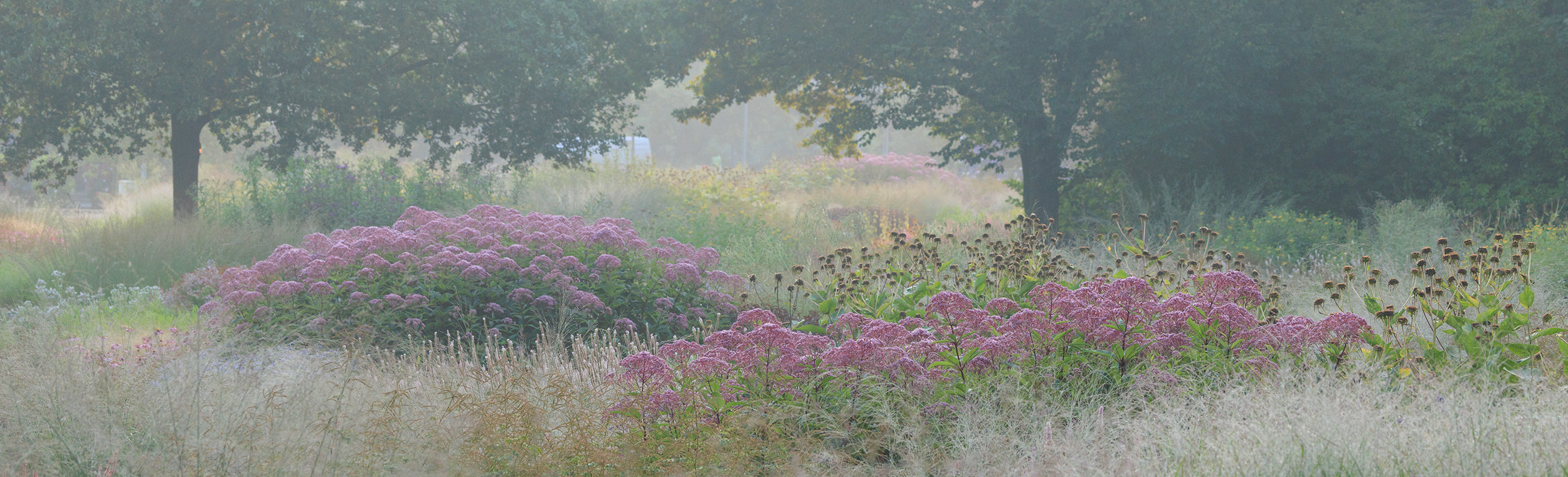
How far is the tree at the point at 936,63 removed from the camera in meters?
12.2

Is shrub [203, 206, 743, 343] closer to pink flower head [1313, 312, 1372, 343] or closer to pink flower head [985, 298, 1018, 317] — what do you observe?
pink flower head [985, 298, 1018, 317]

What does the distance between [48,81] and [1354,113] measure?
16.2 meters

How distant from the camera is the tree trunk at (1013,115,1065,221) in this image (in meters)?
13.4

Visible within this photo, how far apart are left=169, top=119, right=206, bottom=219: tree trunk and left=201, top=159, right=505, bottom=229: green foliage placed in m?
0.24

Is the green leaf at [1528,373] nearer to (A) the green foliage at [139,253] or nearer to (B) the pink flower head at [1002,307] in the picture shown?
(B) the pink flower head at [1002,307]

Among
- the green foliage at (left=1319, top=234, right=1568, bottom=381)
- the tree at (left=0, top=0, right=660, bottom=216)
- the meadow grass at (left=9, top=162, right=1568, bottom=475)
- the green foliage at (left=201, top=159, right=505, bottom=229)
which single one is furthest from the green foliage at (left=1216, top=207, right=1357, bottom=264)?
the green foliage at (left=201, top=159, right=505, bottom=229)

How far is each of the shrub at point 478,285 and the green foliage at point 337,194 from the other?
5.61m

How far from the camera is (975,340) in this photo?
3830 millimetres

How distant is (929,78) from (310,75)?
8.09 metres

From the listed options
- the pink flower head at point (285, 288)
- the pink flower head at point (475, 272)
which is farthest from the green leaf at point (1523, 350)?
the pink flower head at point (285, 288)

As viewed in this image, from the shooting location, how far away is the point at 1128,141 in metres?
13.6

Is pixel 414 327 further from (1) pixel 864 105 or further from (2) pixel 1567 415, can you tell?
(1) pixel 864 105

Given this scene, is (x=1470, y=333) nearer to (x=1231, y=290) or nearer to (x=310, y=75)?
(x=1231, y=290)

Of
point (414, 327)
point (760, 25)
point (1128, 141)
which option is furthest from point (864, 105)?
point (414, 327)
